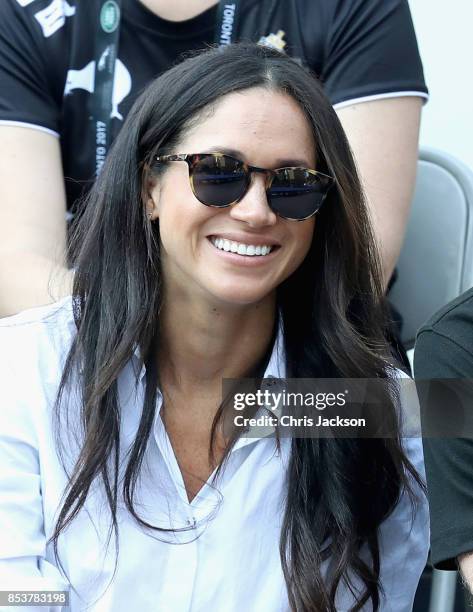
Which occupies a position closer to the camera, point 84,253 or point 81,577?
point 81,577

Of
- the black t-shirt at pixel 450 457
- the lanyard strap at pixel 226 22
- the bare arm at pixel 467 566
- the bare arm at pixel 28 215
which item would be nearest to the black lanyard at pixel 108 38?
the lanyard strap at pixel 226 22

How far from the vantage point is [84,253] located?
1.85m

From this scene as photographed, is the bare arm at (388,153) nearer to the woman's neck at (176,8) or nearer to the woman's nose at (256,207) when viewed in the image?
the woman's neck at (176,8)

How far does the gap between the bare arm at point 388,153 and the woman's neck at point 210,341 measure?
46 centimetres

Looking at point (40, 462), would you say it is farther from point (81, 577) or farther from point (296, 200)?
point (296, 200)

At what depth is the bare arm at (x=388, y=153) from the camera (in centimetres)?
228

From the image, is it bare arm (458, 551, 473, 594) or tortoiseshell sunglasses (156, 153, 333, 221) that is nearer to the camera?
bare arm (458, 551, 473, 594)

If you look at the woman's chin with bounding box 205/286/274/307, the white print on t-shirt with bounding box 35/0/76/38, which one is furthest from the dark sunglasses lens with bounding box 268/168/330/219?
the white print on t-shirt with bounding box 35/0/76/38

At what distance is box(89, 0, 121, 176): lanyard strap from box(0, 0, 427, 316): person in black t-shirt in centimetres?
1

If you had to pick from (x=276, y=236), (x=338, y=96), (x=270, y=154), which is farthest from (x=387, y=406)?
(x=338, y=96)

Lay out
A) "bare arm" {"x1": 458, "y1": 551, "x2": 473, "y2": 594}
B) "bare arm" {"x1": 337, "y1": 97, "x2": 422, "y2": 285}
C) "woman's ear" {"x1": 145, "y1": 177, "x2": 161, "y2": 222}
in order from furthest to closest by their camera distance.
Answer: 1. "bare arm" {"x1": 337, "y1": 97, "x2": 422, "y2": 285}
2. "woman's ear" {"x1": 145, "y1": 177, "x2": 161, "y2": 222}
3. "bare arm" {"x1": 458, "y1": 551, "x2": 473, "y2": 594}

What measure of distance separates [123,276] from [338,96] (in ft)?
2.50

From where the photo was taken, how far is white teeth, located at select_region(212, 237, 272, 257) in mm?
1730

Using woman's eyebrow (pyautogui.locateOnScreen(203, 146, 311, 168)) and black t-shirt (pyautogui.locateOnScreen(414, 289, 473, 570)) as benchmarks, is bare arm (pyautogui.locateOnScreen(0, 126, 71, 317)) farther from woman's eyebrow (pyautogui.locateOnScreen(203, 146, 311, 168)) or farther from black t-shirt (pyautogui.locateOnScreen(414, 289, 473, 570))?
black t-shirt (pyautogui.locateOnScreen(414, 289, 473, 570))
